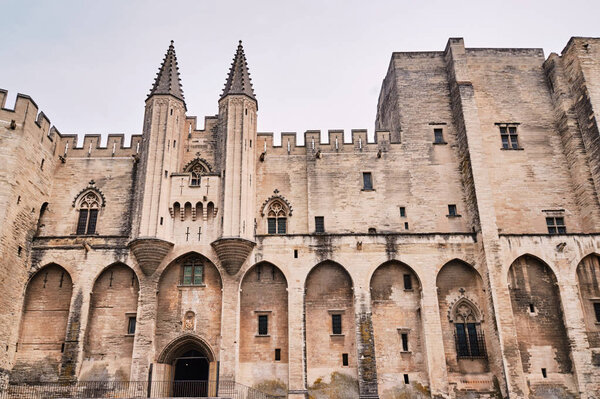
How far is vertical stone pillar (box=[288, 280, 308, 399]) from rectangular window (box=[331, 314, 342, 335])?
1.73 metres

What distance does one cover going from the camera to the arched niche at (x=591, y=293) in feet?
79.5

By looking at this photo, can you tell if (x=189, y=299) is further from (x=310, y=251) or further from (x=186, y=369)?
(x=310, y=251)

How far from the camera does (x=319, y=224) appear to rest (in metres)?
27.7

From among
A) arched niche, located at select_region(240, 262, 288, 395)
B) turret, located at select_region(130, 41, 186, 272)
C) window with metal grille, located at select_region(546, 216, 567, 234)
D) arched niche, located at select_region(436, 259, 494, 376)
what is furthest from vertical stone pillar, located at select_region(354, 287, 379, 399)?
window with metal grille, located at select_region(546, 216, 567, 234)

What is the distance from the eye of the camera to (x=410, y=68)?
32062mm

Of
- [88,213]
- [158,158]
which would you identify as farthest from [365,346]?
[88,213]

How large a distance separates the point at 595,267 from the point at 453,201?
7.31 meters

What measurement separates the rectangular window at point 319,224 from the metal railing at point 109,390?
28.0 ft

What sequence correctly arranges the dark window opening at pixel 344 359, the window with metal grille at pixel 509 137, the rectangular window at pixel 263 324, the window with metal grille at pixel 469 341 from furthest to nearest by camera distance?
the window with metal grille at pixel 509 137, the rectangular window at pixel 263 324, the window with metal grille at pixel 469 341, the dark window opening at pixel 344 359

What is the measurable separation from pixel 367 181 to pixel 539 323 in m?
10.9

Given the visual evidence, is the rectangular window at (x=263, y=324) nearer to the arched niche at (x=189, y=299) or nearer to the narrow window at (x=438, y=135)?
the arched niche at (x=189, y=299)

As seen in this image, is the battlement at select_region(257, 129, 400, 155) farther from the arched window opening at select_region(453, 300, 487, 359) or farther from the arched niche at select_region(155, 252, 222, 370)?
the arched window opening at select_region(453, 300, 487, 359)

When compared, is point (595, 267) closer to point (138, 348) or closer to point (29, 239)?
point (138, 348)

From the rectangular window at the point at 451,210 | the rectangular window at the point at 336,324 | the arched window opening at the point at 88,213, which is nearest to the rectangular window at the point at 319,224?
the rectangular window at the point at 336,324
